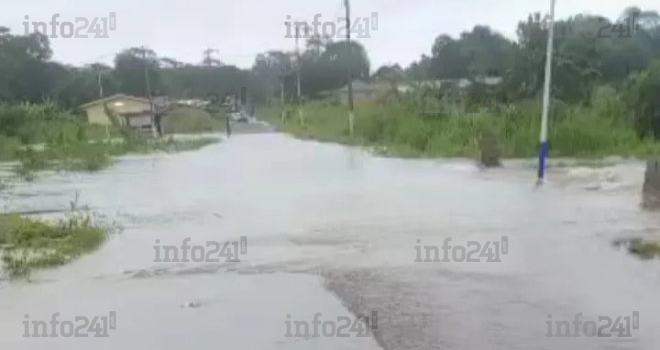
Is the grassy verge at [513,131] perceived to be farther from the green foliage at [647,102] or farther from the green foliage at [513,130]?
the green foliage at [647,102]

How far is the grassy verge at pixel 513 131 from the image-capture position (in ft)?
105

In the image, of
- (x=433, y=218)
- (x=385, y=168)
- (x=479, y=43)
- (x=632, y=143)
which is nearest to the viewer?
(x=433, y=218)

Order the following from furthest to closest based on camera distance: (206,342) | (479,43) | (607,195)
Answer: (479,43) → (607,195) → (206,342)

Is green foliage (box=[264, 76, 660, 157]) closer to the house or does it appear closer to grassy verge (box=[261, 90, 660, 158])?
grassy verge (box=[261, 90, 660, 158])

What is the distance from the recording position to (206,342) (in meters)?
7.71

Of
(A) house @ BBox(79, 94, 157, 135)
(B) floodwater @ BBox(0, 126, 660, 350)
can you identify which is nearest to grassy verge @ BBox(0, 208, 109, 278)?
(B) floodwater @ BBox(0, 126, 660, 350)

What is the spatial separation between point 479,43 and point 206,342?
246 feet

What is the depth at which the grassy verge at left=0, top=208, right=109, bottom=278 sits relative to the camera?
12.0 metres

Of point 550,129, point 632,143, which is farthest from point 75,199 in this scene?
point 632,143

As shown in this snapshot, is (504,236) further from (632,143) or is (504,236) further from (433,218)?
(632,143)

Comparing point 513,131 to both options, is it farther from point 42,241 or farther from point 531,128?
point 42,241

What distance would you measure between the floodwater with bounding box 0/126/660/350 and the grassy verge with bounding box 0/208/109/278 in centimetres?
32

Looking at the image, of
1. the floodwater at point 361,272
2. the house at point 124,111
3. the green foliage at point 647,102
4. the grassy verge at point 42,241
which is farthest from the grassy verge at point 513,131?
the house at point 124,111

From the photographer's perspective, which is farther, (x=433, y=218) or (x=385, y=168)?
(x=385, y=168)
